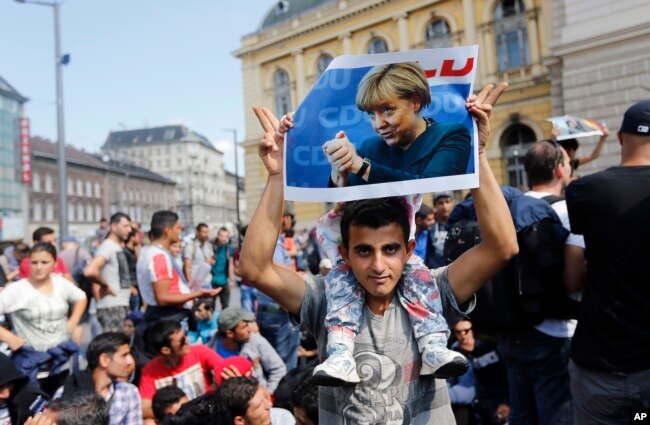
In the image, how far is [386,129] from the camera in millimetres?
1832

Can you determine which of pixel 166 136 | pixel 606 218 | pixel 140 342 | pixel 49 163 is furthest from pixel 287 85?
pixel 166 136

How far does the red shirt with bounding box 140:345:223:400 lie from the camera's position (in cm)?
411

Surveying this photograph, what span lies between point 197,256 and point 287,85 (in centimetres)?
2359

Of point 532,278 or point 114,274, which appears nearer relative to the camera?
point 532,278

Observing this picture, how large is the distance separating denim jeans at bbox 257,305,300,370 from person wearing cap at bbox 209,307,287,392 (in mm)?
790

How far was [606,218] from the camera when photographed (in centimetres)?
229

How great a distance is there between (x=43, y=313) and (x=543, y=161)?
414 centimetres

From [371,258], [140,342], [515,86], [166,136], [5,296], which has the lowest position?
[140,342]

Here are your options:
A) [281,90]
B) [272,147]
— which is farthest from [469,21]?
[272,147]

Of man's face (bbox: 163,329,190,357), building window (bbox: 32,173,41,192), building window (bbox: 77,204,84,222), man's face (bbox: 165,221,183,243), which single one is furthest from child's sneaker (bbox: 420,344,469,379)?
building window (bbox: 77,204,84,222)

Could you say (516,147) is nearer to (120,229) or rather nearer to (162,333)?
(120,229)

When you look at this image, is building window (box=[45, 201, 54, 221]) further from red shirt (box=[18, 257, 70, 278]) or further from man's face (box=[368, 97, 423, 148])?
man's face (box=[368, 97, 423, 148])

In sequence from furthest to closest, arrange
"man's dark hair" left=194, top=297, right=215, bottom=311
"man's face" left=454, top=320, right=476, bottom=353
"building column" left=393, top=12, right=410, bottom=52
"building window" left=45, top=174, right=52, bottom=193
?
"building window" left=45, top=174, right=52, bottom=193
"building column" left=393, top=12, right=410, bottom=52
"man's dark hair" left=194, top=297, right=215, bottom=311
"man's face" left=454, top=320, right=476, bottom=353

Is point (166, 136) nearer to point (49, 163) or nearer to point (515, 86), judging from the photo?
point (49, 163)
